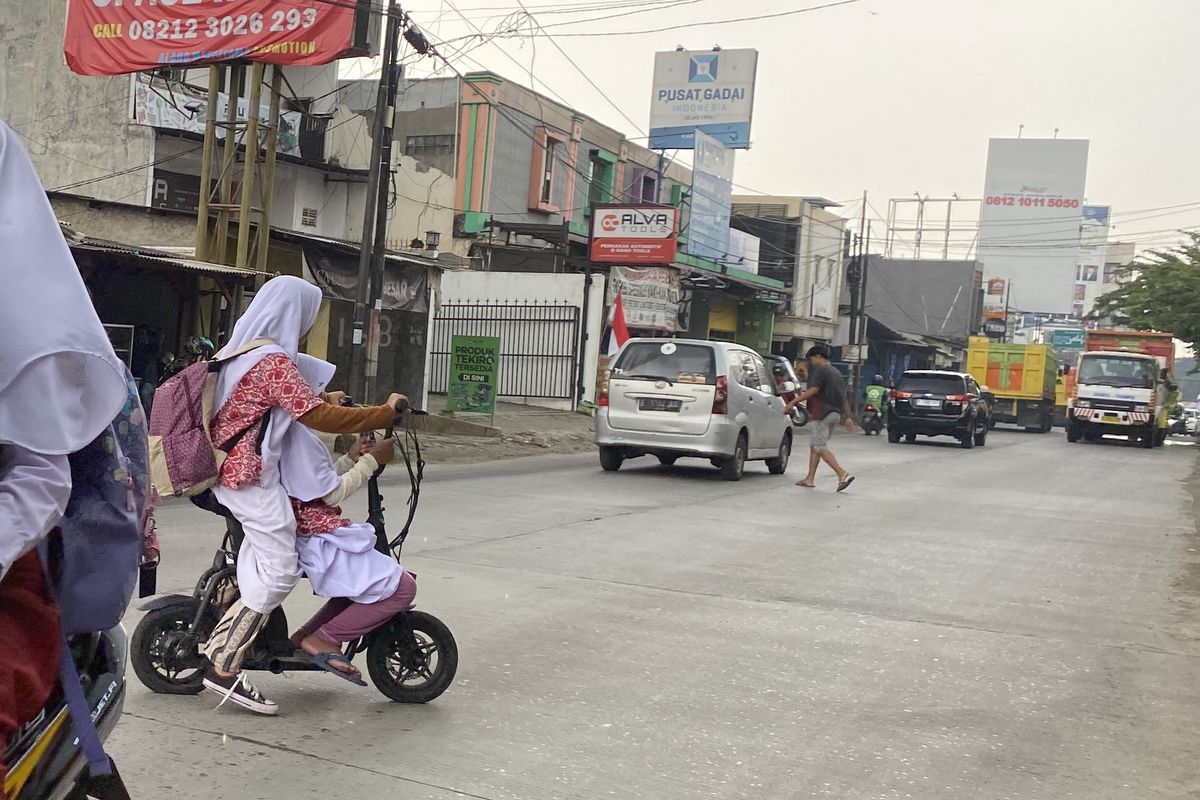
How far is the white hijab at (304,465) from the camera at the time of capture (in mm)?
4617

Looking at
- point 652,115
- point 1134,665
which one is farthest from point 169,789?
point 652,115

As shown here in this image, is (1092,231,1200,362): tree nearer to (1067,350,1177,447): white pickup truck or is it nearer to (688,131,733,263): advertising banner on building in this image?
(1067,350,1177,447): white pickup truck

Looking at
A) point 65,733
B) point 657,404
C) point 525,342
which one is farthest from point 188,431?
point 525,342

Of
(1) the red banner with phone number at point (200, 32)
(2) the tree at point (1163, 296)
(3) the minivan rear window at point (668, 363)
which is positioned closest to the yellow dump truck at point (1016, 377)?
(2) the tree at point (1163, 296)

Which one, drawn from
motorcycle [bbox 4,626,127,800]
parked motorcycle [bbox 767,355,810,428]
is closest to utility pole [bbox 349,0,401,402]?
motorcycle [bbox 4,626,127,800]

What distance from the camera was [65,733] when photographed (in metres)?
2.34

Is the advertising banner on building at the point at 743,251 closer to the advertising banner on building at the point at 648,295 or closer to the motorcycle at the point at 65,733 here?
the advertising banner on building at the point at 648,295

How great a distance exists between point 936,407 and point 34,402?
26475 mm

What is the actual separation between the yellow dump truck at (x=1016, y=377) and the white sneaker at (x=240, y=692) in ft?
122

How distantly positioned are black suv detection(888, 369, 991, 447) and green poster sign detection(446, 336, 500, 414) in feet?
34.2

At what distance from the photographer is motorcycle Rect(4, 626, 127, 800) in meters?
2.21

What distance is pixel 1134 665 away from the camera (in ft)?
21.8

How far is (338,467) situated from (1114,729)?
3.49 m

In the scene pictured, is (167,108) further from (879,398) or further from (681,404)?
(879,398)
